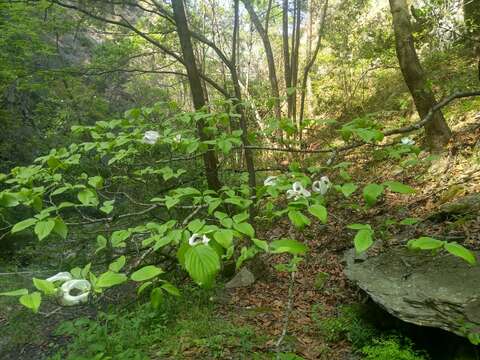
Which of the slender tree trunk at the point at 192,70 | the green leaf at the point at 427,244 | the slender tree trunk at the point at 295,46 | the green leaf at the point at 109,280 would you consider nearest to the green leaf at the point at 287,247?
the green leaf at the point at 427,244

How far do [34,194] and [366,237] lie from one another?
4.24 ft

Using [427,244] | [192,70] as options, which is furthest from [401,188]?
[192,70]

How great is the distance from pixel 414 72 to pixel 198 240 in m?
4.87

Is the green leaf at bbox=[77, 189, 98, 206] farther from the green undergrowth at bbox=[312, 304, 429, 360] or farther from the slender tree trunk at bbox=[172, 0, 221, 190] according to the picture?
the green undergrowth at bbox=[312, 304, 429, 360]

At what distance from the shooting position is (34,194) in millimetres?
1517

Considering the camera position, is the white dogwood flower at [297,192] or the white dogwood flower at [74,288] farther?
the white dogwood flower at [297,192]

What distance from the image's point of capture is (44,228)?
1.21 metres

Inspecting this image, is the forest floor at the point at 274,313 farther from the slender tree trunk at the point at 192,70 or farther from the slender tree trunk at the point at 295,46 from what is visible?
the slender tree trunk at the point at 295,46

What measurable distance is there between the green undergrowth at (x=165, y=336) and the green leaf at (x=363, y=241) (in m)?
2.27

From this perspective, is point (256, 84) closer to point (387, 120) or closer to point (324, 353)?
point (387, 120)

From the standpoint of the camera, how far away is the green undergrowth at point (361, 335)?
2.74m

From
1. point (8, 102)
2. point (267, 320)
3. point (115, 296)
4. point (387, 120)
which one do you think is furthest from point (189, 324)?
point (8, 102)

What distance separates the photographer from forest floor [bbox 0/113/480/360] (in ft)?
10.4

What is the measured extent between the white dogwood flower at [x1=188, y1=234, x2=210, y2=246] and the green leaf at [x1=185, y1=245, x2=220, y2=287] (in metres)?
0.04
